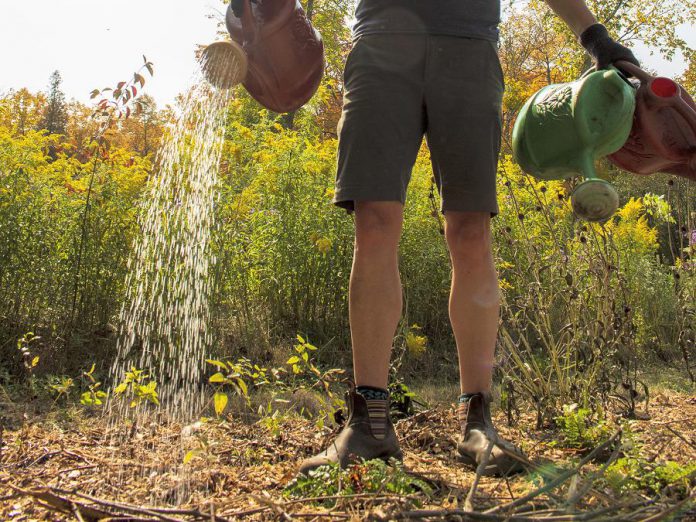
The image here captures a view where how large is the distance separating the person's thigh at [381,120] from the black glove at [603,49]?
48 centimetres

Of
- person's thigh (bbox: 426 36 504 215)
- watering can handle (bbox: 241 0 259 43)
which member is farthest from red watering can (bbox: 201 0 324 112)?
person's thigh (bbox: 426 36 504 215)

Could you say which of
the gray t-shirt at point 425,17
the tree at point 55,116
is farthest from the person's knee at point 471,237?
the tree at point 55,116

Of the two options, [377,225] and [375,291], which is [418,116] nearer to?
[377,225]

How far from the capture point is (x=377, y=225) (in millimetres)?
1733

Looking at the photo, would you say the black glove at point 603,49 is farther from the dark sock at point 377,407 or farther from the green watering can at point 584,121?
the dark sock at point 377,407

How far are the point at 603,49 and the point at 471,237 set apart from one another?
0.63 metres

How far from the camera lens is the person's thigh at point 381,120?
5.69 feet

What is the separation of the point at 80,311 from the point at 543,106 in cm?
252

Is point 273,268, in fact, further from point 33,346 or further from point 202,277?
point 33,346

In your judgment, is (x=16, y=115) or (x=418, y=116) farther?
(x=16, y=115)

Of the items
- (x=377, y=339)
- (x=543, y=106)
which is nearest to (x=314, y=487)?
(x=377, y=339)

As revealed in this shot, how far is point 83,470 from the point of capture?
1.73 meters

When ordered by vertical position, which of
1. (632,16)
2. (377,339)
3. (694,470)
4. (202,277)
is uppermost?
(632,16)

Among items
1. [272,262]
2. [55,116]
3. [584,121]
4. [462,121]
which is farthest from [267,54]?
[55,116]
